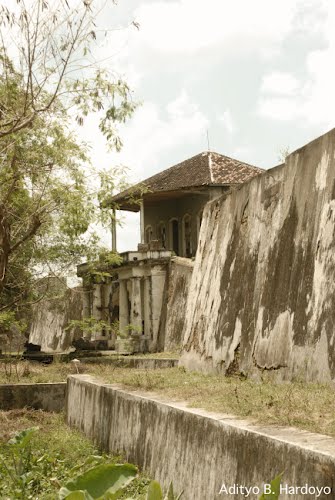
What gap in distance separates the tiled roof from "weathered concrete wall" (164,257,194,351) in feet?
11.8

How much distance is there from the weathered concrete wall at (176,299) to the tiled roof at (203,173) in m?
3.59

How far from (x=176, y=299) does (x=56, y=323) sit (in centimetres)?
1420

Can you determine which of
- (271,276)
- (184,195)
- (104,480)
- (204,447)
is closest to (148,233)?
(184,195)

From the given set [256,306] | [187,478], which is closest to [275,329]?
[256,306]

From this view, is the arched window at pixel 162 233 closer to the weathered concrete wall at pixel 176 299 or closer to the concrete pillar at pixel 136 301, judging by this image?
the concrete pillar at pixel 136 301

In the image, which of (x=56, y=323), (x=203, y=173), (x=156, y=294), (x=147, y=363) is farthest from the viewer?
(x=56, y=323)

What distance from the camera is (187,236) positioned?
29281 millimetres

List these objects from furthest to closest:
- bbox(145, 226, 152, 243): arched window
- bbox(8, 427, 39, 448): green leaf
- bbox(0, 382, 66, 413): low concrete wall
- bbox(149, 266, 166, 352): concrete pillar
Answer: bbox(145, 226, 152, 243): arched window, bbox(149, 266, 166, 352): concrete pillar, bbox(0, 382, 66, 413): low concrete wall, bbox(8, 427, 39, 448): green leaf

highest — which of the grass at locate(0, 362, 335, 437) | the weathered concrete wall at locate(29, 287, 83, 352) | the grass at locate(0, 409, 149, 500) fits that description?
the weathered concrete wall at locate(29, 287, 83, 352)

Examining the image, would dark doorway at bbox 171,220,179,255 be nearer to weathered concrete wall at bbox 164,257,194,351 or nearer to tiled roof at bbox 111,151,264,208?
tiled roof at bbox 111,151,264,208

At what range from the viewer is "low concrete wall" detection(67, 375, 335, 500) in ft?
11.5

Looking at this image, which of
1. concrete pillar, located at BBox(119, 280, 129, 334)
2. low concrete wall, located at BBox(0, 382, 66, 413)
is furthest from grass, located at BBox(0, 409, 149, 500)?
concrete pillar, located at BBox(119, 280, 129, 334)

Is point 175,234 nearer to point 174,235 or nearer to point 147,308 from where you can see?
point 174,235

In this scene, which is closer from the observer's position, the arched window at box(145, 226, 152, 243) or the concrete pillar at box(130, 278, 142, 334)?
the concrete pillar at box(130, 278, 142, 334)
